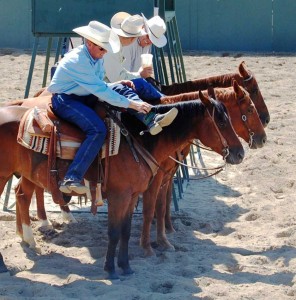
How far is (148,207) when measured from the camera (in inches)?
299

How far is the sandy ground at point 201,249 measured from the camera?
654 centimetres

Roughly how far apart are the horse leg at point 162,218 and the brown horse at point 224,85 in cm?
87

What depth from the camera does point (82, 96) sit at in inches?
270

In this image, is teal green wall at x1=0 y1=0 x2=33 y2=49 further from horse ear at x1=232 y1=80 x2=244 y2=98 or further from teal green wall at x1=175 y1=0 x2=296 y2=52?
horse ear at x1=232 y1=80 x2=244 y2=98

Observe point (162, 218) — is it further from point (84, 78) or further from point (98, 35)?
point (98, 35)

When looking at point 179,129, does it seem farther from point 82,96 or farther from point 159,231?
point 159,231

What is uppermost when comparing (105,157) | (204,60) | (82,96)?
(82,96)

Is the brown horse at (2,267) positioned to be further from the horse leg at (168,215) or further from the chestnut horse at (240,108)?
the horse leg at (168,215)

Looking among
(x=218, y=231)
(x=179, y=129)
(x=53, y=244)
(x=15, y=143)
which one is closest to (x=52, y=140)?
(x=15, y=143)

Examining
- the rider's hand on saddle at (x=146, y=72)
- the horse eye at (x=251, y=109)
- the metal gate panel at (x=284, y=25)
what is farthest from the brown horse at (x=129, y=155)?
the metal gate panel at (x=284, y=25)

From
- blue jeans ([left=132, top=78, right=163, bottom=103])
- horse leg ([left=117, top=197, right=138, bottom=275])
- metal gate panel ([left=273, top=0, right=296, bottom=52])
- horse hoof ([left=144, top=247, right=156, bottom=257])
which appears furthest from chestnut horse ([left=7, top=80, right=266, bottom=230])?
metal gate panel ([left=273, top=0, right=296, bottom=52])

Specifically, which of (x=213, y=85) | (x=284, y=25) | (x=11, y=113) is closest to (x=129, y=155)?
(x=11, y=113)

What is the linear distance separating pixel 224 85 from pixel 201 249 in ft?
5.12

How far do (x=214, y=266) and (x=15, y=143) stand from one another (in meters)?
1.91
